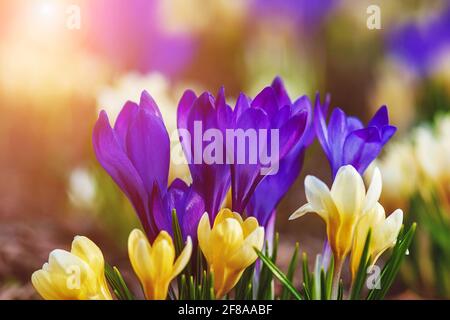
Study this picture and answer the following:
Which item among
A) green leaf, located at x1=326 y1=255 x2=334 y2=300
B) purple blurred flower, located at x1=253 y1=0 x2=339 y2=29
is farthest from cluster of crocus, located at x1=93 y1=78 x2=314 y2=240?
purple blurred flower, located at x1=253 y1=0 x2=339 y2=29

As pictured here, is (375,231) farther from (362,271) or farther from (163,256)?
(163,256)

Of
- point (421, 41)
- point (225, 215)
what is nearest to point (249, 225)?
point (225, 215)

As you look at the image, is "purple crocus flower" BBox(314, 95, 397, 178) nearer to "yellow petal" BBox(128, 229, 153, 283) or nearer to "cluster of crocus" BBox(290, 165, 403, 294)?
"cluster of crocus" BBox(290, 165, 403, 294)

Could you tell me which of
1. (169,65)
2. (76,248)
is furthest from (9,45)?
(76,248)

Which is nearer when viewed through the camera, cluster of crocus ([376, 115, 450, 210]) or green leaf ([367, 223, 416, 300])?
green leaf ([367, 223, 416, 300])

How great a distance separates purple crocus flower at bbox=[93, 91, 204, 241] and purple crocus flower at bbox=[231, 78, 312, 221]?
0.17 feet

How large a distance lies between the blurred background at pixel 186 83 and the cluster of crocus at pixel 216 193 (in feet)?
0.53

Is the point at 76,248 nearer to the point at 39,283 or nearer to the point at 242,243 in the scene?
the point at 39,283

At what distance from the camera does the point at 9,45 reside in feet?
2.92

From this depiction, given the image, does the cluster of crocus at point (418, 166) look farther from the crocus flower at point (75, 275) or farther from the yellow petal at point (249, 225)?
the crocus flower at point (75, 275)

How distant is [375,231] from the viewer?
0.67m

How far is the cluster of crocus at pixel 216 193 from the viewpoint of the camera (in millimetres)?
651

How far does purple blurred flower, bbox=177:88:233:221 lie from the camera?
67 cm

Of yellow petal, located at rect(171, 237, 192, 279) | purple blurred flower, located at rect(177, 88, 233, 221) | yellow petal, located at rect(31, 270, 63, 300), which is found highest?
purple blurred flower, located at rect(177, 88, 233, 221)
